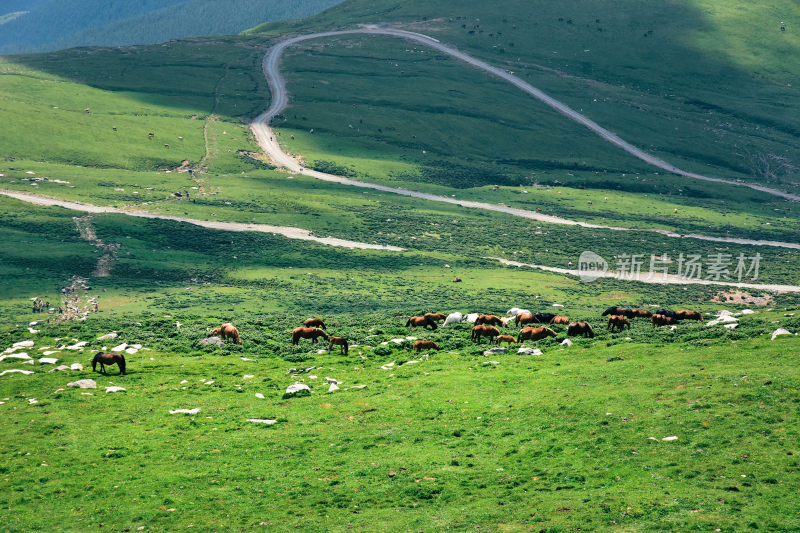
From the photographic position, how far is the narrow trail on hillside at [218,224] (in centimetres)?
9788

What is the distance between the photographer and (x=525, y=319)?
47.0 m

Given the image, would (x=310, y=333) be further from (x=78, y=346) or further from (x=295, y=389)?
(x=78, y=346)

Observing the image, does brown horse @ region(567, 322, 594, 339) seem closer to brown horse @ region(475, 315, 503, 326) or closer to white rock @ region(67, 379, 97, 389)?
brown horse @ region(475, 315, 503, 326)

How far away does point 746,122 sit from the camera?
654 feet

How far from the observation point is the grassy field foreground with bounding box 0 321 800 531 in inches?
840

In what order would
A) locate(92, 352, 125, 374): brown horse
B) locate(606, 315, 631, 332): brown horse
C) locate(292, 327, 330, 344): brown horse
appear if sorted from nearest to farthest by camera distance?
locate(92, 352, 125, 374): brown horse → locate(606, 315, 631, 332): brown horse → locate(292, 327, 330, 344): brown horse

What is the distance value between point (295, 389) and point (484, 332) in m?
13.1

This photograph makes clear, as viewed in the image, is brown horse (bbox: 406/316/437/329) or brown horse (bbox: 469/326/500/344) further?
brown horse (bbox: 406/316/437/329)

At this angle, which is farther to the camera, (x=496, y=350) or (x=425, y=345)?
(x=425, y=345)

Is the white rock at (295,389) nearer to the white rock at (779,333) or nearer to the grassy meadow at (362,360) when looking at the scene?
the grassy meadow at (362,360)

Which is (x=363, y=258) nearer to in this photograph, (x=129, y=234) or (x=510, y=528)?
(x=129, y=234)

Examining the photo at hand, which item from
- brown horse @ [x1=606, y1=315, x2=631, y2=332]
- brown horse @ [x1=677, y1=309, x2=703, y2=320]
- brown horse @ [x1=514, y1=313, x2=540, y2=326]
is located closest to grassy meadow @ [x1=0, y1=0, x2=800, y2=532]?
brown horse @ [x1=606, y1=315, x2=631, y2=332]

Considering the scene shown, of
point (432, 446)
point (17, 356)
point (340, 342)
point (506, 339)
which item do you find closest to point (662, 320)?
point (506, 339)

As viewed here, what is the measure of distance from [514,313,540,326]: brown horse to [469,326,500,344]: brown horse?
5554 millimetres
